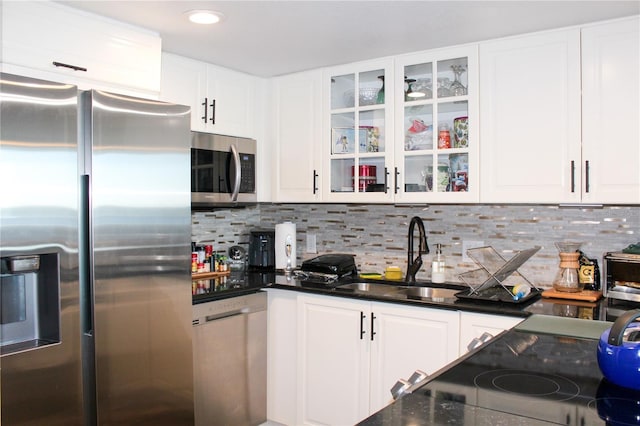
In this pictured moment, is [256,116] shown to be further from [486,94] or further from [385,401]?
[385,401]

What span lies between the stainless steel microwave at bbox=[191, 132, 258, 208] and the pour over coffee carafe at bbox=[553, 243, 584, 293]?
1.77 metres

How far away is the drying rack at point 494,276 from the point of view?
264 centimetres

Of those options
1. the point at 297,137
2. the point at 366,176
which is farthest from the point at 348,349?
the point at 297,137

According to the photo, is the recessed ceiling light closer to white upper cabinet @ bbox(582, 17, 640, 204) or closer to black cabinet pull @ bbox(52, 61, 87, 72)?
black cabinet pull @ bbox(52, 61, 87, 72)

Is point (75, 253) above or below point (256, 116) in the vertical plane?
below

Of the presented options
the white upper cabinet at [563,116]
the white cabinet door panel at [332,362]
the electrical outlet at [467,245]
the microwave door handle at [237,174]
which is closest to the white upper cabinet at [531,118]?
the white upper cabinet at [563,116]

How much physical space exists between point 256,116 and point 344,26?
3.58 feet

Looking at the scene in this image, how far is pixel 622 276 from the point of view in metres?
2.48

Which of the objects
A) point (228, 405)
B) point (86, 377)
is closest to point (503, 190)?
point (228, 405)

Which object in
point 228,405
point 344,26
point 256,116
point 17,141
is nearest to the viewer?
point 17,141

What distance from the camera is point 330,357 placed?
9.78 ft

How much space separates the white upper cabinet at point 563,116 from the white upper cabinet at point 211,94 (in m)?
1.42

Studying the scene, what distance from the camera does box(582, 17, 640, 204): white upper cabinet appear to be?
2426mm

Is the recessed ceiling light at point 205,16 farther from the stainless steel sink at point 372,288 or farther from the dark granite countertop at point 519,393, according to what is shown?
the dark granite countertop at point 519,393
